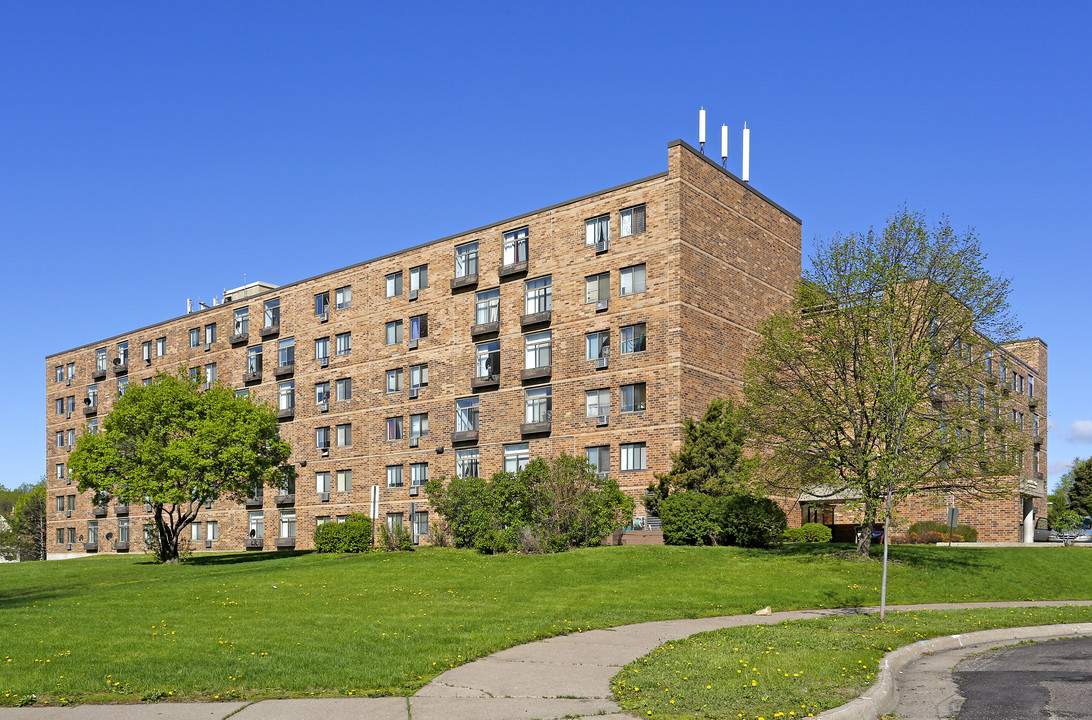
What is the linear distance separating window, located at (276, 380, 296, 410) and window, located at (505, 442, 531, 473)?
62.1ft

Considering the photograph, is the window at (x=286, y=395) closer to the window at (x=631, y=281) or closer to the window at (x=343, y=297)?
the window at (x=343, y=297)

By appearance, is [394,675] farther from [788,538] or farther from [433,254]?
[433,254]

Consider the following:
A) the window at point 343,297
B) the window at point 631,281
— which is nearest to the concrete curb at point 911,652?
the window at point 631,281

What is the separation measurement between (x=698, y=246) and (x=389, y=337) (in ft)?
65.8

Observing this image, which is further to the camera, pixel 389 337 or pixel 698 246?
pixel 389 337

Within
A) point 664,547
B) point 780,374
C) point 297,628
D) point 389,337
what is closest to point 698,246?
point 780,374

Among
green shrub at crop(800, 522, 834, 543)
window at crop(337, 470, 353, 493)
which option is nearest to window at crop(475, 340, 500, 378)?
window at crop(337, 470, 353, 493)

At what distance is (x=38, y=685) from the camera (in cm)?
1120

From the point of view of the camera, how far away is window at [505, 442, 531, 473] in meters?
47.5

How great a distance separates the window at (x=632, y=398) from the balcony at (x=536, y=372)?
4.49 m

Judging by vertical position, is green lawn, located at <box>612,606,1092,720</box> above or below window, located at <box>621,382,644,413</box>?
below

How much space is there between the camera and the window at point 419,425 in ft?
174

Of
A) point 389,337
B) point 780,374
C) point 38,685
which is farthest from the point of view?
point 389,337

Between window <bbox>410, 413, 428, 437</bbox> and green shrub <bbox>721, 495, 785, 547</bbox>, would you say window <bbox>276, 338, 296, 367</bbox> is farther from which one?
green shrub <bbox>721, 495, 785, 547</bbox>
